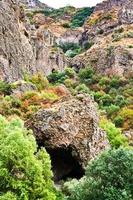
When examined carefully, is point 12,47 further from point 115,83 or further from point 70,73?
point 70,73

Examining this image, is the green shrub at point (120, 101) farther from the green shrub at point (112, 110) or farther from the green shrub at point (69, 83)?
the green shrub at point (69, 83)

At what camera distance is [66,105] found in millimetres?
38000

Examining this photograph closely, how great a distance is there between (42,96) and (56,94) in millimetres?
7258

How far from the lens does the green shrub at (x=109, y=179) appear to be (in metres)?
26.2

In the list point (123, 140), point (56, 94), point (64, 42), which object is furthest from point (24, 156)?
point (64, 42)

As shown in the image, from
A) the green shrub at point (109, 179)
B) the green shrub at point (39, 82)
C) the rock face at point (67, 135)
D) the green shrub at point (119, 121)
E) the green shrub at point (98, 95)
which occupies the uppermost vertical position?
the green shrub at point (109, 179)

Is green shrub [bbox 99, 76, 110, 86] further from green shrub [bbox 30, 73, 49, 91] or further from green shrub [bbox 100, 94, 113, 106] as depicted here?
green shrub [bbox 30, 73, 49, 91]

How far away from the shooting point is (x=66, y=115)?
37094mm

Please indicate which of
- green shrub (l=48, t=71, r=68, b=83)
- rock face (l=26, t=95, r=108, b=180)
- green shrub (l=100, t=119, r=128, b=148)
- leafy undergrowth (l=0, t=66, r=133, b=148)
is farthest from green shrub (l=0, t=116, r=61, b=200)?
green shrub (l=48, t=71, r=68, b=83)

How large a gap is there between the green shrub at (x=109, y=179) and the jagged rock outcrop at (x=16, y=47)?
34583 mm

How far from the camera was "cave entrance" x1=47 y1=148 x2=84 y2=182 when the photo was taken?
1422 inches

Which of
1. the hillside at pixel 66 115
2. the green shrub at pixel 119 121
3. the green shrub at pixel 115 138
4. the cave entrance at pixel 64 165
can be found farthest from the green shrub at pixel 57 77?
the cave entrance at pixel 64 165

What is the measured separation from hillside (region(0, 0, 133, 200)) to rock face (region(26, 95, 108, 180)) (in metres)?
0.07

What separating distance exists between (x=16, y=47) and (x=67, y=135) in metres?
35.1
